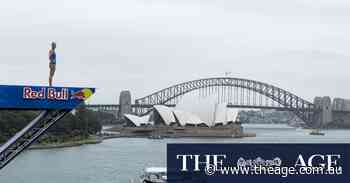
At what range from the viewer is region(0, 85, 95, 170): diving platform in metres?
9.23

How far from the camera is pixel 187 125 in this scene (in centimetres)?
8731

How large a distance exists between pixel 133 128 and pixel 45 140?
39.1m

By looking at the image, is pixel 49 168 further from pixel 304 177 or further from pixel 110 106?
pixel 110 106

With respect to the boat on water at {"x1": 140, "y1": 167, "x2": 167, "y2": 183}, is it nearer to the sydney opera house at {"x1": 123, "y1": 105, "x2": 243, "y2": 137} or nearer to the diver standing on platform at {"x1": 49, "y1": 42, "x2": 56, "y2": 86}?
the diver standing on platform at {"x1": 49, "y1": 42, "x2": 56, "y2": 86}

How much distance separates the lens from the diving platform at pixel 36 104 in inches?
363

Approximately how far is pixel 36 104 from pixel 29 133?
2.05 feet

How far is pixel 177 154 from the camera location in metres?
9.23

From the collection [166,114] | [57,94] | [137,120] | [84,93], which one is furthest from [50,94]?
[137,120]

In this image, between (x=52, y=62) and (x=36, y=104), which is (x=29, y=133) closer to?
(x=36, y=104)

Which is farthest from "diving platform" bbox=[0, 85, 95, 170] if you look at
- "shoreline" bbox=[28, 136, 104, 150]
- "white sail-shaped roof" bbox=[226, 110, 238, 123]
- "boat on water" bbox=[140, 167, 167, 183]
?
"white sail-shaped roof" bbox=[226, 110, 238, 123]

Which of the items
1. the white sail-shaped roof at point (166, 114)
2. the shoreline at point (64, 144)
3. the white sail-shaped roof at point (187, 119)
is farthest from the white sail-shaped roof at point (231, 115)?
the shoreline at point (64, 144)

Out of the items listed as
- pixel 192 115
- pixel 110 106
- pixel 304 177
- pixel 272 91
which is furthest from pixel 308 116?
pixel 304 177

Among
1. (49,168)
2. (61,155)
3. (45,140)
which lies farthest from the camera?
(45,140)

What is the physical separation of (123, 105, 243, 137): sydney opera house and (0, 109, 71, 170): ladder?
247 feet
